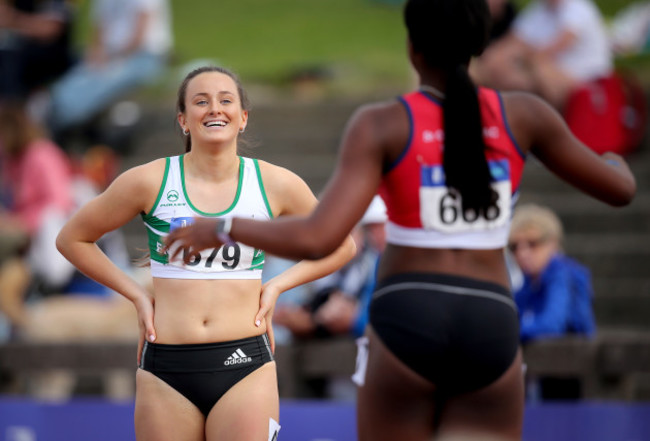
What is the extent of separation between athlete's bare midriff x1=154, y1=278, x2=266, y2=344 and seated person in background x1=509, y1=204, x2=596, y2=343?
120 inches

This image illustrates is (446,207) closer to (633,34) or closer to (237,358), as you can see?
(237,358)

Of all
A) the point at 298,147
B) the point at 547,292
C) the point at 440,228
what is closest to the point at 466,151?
the point at 440,228

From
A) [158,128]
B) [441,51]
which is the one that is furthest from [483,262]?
[158,128]

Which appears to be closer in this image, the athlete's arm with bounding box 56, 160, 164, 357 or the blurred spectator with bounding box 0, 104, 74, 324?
the athlete's arm with bounding box 56, 160, 164, 357

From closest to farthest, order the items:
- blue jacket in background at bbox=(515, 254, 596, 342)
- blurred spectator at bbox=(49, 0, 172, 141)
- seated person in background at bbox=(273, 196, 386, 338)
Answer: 1. blue jacket in background at bbox=(515, 254, 596, 342)
2. seated person in background at bbox=(273, 196, 386, 338)
3. blurred spectator at bbox=(49, 0, 172, 141)

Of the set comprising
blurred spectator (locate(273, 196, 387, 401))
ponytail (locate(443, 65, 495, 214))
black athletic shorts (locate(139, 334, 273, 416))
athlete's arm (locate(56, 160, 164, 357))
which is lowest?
blurred spectator (locate(273, 196, 387, 401))

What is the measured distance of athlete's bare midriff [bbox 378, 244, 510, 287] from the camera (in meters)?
3.37

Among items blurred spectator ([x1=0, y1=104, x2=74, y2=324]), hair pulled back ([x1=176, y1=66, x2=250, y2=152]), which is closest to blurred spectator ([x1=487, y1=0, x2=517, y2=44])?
blurred spectator ([x1=0, y1=104, x2=74, y2=324])

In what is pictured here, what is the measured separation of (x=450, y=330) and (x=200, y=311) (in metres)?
1.10

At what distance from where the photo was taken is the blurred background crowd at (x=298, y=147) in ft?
23.1

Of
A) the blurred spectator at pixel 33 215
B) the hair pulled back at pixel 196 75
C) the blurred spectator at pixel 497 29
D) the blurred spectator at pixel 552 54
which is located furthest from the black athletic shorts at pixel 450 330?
the blurred spectator at pixel 497 29

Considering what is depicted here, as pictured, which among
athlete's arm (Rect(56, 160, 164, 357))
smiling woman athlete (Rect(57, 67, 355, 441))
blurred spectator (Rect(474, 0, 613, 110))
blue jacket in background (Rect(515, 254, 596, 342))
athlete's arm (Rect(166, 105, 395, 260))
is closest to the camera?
athlete's arm (Rect(166, 105, 395, 260))

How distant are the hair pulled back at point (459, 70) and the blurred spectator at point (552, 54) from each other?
5529 millimetres

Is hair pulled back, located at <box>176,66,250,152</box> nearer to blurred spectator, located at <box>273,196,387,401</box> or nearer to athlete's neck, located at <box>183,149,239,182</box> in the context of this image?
athlete's neck, located at <box>183,149,239,182</box>
